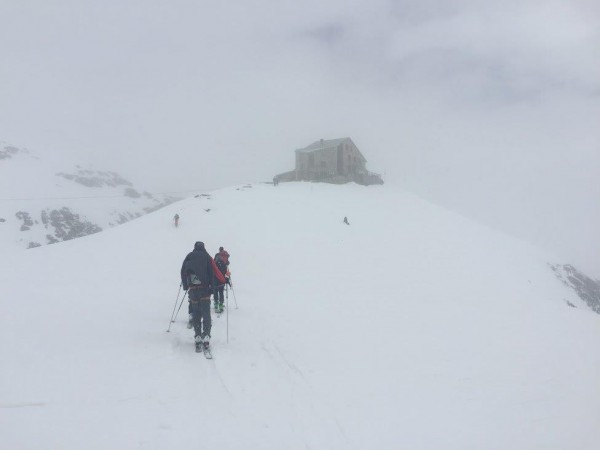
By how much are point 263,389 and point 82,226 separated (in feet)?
412

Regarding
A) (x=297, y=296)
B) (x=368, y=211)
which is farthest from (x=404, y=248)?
(x=297, y=296)

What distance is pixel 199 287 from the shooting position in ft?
32.7

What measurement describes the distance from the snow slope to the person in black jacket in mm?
557

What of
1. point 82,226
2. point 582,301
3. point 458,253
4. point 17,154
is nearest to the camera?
point 458,253

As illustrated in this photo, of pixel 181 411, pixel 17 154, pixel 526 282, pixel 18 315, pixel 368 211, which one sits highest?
pixel 17 154

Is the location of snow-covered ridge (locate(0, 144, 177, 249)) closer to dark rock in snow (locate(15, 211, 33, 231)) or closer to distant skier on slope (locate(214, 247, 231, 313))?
dark rock in snow (locate(15, 211, 33, 231))

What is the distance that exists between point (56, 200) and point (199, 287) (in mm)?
135257

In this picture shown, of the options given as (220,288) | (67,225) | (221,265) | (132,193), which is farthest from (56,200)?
(220,288)

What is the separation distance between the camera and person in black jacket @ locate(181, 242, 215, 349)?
9734mm

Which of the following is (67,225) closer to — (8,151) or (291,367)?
(8,151)

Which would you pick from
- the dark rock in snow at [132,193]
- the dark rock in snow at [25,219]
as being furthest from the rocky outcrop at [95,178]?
the dark rock in snow at [25,219]

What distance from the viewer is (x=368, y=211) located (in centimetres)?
5503

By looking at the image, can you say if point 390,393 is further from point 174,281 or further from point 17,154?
point 17,154

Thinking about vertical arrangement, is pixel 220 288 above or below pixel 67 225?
below
